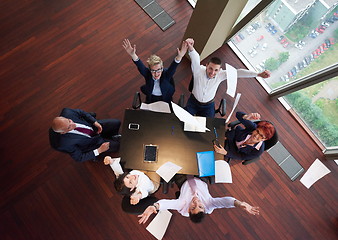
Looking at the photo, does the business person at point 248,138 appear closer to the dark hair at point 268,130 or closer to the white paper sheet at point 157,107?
the dark hair at point 268,130

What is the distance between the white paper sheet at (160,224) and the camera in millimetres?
2712

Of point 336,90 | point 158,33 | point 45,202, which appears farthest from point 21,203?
point 336,90

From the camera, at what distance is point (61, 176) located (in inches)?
119

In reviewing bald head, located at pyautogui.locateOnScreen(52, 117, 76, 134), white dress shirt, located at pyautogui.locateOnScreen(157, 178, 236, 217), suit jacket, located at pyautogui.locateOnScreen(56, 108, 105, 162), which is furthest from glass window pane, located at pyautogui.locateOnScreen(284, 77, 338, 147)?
bald head, located at pyautogui.locateOnScreen(52, 117, 76, 134)

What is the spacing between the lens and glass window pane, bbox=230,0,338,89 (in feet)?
8.25

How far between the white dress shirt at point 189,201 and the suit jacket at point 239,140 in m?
0.52

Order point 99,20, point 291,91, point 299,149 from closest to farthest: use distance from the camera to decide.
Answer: point 291,91 → point 299,149 → point 99,20

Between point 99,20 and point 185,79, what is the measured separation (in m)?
1.74

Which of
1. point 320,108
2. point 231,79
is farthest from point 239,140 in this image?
point 320,108

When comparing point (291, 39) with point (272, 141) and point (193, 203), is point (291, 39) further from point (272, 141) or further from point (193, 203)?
point (193, 203)

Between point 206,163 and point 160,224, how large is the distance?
41.6 inches

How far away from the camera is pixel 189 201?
222 cm

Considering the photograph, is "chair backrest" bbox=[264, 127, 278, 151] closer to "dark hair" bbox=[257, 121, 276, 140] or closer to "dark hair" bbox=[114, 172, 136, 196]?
"dark hair" bbox=[257, 121, 276, 140]

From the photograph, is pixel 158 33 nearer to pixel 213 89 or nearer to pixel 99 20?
pixel 99 20
